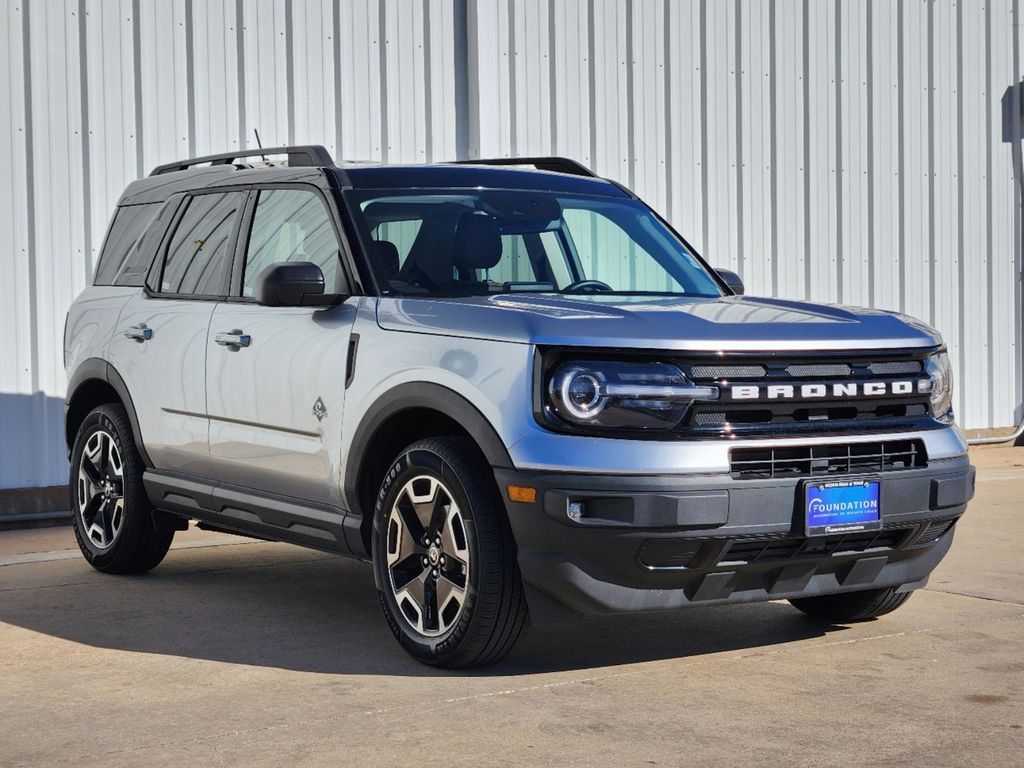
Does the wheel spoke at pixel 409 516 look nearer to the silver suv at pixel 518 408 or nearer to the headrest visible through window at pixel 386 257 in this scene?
the silver suv at pixel 518 408

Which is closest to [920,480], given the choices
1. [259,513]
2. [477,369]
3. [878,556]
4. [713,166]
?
[878,556]

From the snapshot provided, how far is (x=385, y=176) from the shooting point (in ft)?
20.5

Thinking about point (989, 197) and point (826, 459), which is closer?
point (826, 459)

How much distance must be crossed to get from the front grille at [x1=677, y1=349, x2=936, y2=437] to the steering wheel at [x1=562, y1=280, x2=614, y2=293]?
47.1 inches

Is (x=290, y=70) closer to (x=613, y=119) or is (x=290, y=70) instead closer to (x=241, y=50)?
(x=241, y=50)

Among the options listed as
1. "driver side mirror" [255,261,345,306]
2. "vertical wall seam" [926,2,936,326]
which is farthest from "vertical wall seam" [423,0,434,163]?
"driver side mirror" [255,261,345,306]

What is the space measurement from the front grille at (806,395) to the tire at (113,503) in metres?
3.28

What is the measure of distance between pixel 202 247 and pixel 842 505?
3334mm

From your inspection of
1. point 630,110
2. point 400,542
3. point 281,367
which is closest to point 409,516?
point 400,542

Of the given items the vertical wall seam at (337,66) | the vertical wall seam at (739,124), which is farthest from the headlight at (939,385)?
the vertical wall seam at (739,124)

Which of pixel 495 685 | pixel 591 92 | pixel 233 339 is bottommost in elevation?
pixel 495 685

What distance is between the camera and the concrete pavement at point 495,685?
432cm

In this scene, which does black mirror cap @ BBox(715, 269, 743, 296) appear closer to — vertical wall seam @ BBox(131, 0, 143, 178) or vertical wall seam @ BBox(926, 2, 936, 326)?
vertical wall seam @ BBox(131, 0, 143, 178)

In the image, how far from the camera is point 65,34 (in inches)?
381
